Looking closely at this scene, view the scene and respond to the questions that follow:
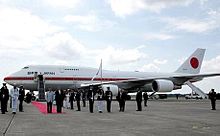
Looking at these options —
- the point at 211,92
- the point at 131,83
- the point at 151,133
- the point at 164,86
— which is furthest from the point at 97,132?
the point at 131,83

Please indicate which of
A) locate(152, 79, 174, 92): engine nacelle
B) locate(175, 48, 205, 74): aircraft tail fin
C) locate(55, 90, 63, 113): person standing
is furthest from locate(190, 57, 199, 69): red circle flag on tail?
locate(55, 90, 63, 113): person standing

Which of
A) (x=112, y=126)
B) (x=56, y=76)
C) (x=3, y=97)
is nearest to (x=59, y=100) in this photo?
(x=3, y=97)

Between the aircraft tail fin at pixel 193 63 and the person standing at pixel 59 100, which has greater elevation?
the aircraft tail fin at pixel 193 63

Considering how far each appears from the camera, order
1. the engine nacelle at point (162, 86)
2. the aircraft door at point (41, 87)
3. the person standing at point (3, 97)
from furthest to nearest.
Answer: the engine nacelle at point (162, 86) < the aircraft door at point (41, 87) < the person standing at point (3, 97)

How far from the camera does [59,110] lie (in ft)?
60.5

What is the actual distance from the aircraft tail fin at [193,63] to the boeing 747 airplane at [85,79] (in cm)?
660

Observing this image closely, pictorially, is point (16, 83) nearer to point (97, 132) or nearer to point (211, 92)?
point (211, 92)

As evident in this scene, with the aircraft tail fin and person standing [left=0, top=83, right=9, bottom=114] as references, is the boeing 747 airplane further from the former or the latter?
person standing [left=0, top=83, right=9, bottom=114]

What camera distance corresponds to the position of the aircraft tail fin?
50.6 m

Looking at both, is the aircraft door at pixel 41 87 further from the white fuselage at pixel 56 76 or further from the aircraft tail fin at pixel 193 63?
the aircraft tail fin at pixel 193 63

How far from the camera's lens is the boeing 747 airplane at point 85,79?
122 ft

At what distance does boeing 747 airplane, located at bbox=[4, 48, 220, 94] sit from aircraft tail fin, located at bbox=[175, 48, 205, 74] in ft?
21.6

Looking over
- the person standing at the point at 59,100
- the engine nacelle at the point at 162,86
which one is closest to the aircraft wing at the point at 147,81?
the engine nacelle at the point at 162,86

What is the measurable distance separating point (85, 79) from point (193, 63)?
18.8 meters
